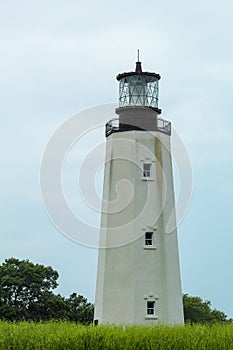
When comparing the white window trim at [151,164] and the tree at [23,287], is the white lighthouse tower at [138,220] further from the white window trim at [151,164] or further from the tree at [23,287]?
the tree at [23,287]

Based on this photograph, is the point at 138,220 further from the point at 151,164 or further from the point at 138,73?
the point at 138,73

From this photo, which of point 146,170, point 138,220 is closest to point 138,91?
point 146,170

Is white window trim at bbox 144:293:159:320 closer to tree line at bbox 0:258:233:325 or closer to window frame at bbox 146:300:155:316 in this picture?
window frame at bbox 146:300:155:316

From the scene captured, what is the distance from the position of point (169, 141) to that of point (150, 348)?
15.1 meters

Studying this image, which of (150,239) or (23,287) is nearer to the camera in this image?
(150,239)

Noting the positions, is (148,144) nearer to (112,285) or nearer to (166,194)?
(166,194)

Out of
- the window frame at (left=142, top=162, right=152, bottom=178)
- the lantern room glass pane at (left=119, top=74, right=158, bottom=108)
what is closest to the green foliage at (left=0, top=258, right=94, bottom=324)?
the window frame at (left=142, top=162, right=152, bottom=178)

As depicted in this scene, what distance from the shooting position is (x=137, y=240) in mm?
30062

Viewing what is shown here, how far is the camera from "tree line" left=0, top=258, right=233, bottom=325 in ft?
120

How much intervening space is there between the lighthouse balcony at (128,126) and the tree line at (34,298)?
9.42 metres

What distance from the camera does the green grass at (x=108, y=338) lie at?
1794 centimetres

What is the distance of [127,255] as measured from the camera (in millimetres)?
29969

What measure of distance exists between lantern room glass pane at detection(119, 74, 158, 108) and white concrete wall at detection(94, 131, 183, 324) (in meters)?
1.49

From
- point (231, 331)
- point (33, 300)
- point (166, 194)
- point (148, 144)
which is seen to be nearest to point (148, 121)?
point (148, 144)
